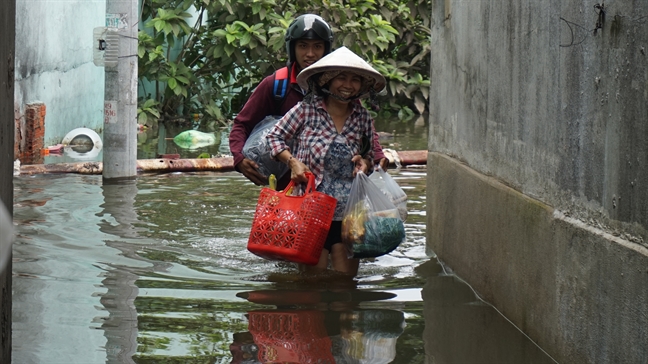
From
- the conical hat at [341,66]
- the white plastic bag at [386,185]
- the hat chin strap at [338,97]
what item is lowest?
A: the white plastic bag at [386,185]

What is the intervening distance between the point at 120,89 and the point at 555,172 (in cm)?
646

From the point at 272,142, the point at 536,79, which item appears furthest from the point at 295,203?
the point at 536,79

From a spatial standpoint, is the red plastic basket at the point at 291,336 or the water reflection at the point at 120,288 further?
the water reflection at the point at 120,288

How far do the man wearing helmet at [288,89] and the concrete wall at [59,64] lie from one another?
576 cm

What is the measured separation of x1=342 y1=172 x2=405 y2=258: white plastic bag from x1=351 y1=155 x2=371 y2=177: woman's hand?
2.7 inches

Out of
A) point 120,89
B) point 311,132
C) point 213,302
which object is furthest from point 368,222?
point 120,89

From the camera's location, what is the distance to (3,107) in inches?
141

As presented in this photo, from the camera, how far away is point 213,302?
5254 mm

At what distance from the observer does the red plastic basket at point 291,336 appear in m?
4.29

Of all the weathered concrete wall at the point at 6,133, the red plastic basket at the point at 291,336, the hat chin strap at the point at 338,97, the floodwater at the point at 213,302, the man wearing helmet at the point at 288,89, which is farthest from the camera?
the man wearing helmet at the point at 288,89

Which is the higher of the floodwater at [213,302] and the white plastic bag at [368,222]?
the white plastic bag at [368,222]

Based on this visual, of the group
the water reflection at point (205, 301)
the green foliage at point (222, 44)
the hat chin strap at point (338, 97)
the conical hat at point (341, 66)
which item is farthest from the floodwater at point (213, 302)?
the green foliage at point (222, 44)

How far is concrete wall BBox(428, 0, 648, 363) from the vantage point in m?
3.58

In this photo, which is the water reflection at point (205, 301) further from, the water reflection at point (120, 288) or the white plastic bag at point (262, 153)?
the white plastic bag at point (262, 153)
